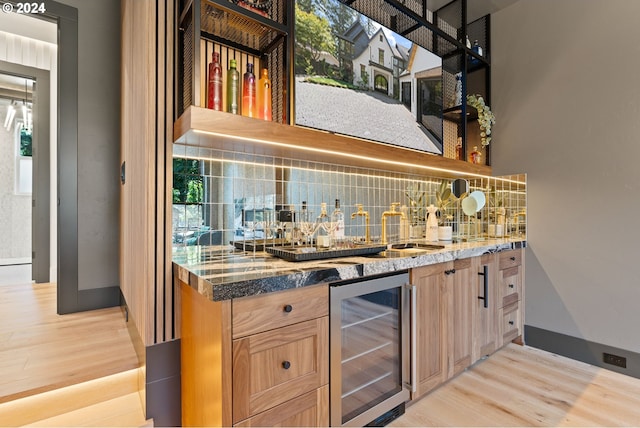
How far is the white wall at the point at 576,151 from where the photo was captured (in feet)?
7.21

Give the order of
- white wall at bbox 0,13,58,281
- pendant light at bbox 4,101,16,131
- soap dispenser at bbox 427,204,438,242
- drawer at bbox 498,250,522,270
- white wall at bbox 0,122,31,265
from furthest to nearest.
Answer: white wall at bbox 0,122,31,265 → pendant light at bbox 4,101,16,131 → white wall at bbox 0,13,58,281 → soap dispenser at bbox 427,204,438,242 → drawer at bbox 498,250,522,270

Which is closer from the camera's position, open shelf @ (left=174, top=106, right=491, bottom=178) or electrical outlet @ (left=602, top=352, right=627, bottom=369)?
open shelf @ (left=174, top=106, right=491, bottom=178)

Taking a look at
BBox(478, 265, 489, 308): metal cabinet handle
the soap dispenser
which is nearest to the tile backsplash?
the soap dispenser

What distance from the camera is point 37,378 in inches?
57.4

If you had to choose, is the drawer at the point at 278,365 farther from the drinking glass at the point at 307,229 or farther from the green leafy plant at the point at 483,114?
the green leafy plant at the point at 483,114

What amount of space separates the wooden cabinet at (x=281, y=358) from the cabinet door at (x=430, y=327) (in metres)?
0.63

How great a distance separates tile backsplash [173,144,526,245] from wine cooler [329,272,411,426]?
28.5 inches

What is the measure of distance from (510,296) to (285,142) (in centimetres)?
217

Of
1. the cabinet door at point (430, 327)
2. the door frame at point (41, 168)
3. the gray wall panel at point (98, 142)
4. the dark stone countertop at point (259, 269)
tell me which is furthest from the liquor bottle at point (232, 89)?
the door frame at point (41, 168)

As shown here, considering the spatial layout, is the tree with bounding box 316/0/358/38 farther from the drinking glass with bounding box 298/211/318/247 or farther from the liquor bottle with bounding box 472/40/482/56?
the liquor bottle with bounding box 472/40/482/56

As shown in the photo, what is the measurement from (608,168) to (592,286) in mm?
858

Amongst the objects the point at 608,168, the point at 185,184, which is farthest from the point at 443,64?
the point at 185,184

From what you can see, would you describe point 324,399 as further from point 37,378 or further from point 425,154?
point 425,154

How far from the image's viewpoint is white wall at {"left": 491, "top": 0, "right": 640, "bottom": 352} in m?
2.20
